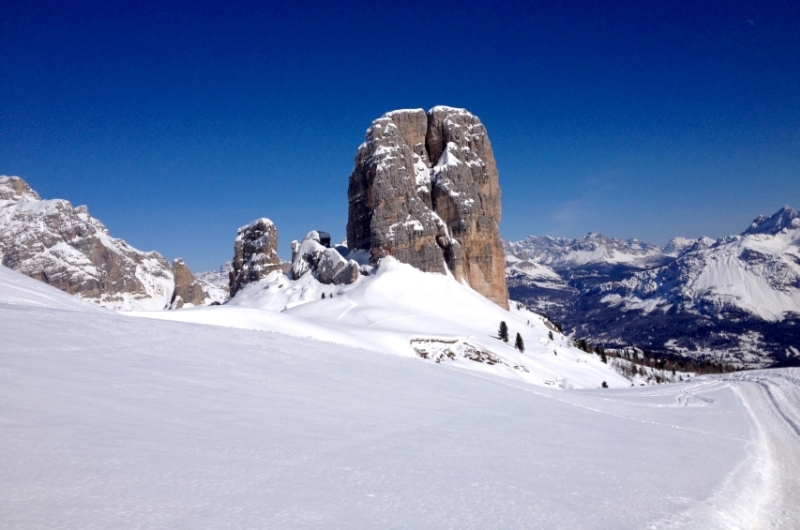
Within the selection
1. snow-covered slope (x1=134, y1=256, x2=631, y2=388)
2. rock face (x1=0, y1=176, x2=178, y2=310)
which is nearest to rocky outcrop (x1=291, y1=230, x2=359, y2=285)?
snow-covered slope (x1=134, y1=256, x2=631, y2=388)

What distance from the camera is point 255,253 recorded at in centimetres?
10412

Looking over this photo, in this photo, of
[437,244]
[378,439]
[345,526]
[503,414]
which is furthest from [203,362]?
[437,244]

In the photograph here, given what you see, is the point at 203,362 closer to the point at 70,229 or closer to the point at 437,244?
the point at 437,244

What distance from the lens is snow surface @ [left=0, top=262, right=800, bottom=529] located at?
5.23m

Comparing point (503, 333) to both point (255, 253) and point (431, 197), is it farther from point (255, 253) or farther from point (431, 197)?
point (255, 253)

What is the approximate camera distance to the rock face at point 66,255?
17175 cm

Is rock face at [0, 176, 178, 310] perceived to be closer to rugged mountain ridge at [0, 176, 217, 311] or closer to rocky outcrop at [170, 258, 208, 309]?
rugged mountain ridge at [0, 176, 217, 311]

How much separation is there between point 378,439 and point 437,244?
85521 millimetres

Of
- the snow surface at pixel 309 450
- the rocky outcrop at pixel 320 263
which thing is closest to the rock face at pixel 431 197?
the rocky outcrop at pixel 320 263

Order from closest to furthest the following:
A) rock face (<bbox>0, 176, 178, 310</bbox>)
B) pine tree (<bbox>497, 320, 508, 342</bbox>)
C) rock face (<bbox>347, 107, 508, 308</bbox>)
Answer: pine tree (<bbox>497, 320, 508, 342</bbox>), rock face (<bbox>347, 107, 508, 308</bbox>), rock face (<bbox>0, 176, 178, 310</bbox>)

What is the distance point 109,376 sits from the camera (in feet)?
32.6

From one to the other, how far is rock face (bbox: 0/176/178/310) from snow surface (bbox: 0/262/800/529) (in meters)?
182

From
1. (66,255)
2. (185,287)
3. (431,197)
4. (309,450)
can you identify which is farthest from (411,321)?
(66,255)

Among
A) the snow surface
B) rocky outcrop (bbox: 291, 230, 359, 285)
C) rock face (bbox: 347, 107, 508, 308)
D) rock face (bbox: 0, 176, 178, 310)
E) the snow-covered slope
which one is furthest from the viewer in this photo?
rock face (bbox: 0, 176, 178, 310)
